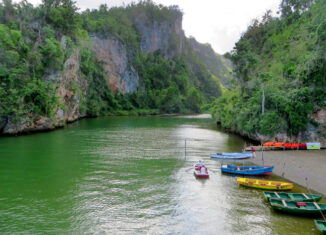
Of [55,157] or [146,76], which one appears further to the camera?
[146,76]

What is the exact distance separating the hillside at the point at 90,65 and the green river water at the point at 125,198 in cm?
1401

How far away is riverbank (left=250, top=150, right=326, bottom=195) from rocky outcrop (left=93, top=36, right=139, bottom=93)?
77456 mm

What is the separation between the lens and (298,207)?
13.8m

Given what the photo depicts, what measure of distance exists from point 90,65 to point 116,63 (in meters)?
17.8

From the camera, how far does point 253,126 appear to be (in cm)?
3381

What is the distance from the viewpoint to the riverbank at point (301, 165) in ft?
61.5

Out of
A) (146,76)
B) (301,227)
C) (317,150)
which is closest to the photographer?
(301,227)

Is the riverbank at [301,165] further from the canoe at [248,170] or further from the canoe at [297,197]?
the canoe at [297,197]

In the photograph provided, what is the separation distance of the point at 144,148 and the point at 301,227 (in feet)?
65.5

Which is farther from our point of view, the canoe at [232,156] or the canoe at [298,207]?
the canoe at [232,156]

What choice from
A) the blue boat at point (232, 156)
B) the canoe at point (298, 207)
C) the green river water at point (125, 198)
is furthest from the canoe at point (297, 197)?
the blue boat at point (232, 156)

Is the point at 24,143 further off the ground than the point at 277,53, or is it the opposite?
the point at 277,53

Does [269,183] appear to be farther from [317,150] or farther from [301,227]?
[317,150]

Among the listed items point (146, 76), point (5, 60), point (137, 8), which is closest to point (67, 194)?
point (5, 60)
